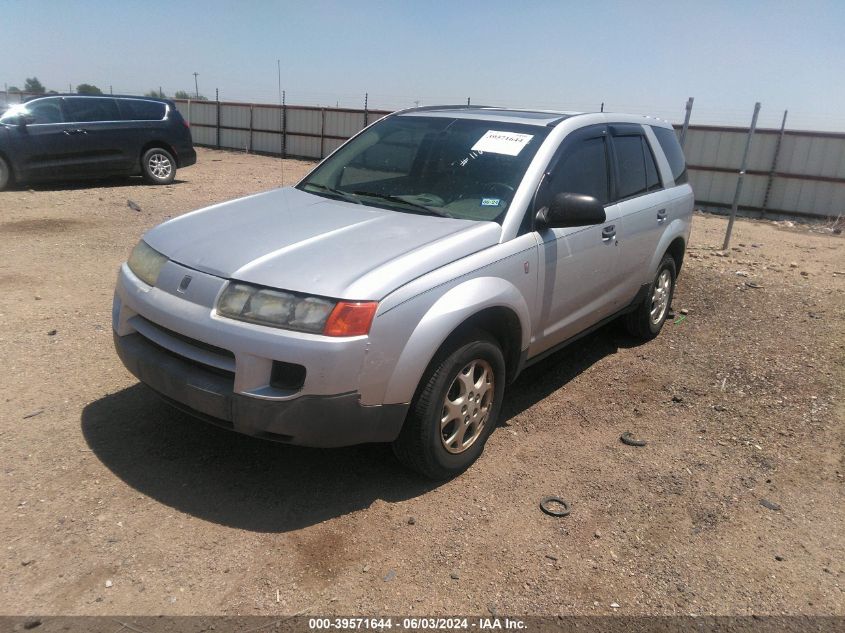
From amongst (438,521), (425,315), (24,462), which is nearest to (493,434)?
(438,521)

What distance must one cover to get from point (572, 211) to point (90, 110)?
38.0 feet

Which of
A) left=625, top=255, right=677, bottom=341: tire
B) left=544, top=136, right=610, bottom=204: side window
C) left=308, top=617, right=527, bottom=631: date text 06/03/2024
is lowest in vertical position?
left=308, top=617, right=527, bottom=631: date text 06/03/2024

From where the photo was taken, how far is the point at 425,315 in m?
3.01

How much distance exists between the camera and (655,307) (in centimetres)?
575

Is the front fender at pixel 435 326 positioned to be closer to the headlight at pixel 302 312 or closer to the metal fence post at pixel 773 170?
the headlight at pixel 302 312

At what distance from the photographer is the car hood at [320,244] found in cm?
291

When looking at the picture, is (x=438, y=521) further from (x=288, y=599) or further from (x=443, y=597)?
(x=288, y=599)

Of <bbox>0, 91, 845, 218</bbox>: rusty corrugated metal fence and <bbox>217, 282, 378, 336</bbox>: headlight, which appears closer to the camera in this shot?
<bbox>217, 282, 378, 336</bbox>: headlight

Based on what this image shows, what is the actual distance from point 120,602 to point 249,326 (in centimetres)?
115

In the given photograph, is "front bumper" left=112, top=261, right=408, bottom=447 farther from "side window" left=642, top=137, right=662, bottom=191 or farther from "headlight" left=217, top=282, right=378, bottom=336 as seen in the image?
"side window" left=642, top=137, right=662, bottom=191

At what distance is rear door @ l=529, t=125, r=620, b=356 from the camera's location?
388 cm

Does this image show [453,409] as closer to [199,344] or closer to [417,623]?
[417,623]

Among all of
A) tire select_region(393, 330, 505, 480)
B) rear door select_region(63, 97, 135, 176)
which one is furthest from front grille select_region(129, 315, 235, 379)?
rear door select_region(63, 97, 135, 176)

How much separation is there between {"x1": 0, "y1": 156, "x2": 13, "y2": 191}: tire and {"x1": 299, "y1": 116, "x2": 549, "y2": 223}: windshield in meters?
9.49
